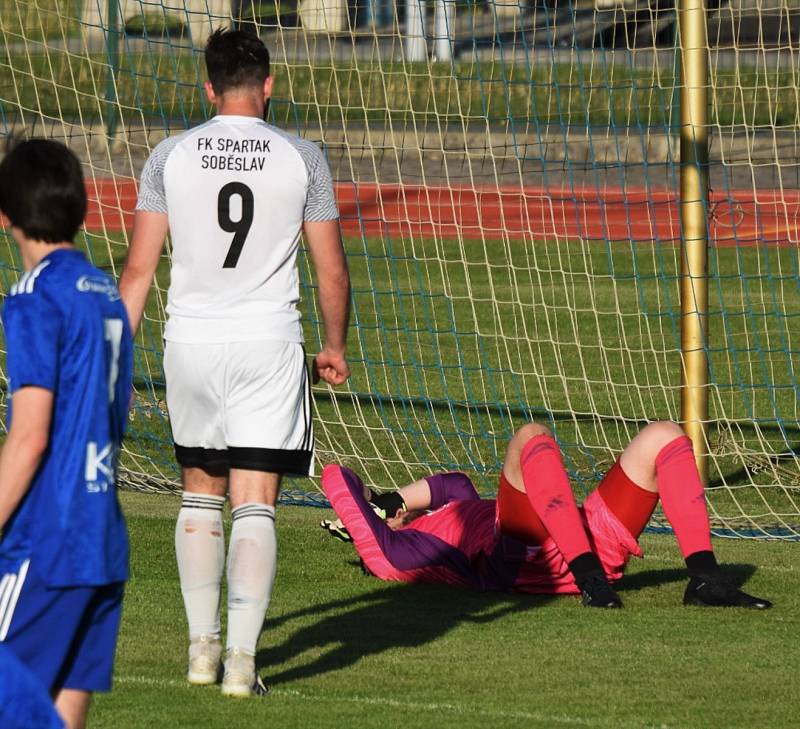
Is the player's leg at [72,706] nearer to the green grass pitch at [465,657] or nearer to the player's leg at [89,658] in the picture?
the player's leg at [89,658]

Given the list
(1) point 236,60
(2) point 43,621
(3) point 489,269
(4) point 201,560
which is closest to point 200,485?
(4) point 201,560

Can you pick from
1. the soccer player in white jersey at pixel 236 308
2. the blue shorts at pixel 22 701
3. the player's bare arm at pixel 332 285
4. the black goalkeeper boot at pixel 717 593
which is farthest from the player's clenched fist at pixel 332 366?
the blue shorts at pixel 22 701

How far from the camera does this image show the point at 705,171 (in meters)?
7.96

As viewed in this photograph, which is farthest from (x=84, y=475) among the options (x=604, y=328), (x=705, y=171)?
(x=604, y=328)

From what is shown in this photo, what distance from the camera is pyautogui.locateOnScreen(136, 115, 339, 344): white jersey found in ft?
15.2

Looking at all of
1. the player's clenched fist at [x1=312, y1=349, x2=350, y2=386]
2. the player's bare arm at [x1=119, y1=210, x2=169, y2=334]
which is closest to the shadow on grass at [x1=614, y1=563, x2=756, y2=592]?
the player's clenched fist at [x1=312, y1=349, x2=350, y2=386]

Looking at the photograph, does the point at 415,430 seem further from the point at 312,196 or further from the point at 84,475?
the point at 84,475

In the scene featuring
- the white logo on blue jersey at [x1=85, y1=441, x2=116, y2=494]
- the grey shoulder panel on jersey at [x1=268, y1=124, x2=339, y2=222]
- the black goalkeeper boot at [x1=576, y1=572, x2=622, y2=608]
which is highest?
the grey shoulder panel on jersey at [x1=268, y1=124, x2=339, y2=222]

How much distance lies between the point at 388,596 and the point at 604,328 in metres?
7.59

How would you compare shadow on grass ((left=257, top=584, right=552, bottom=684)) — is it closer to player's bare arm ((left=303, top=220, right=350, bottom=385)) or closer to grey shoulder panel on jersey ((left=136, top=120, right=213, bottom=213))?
player's bare arm ((left=303, top=220, right=350, bottom=385))

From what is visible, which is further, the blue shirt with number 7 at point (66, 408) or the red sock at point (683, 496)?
the red sock at point (683, 496)

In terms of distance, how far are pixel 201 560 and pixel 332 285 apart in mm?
871

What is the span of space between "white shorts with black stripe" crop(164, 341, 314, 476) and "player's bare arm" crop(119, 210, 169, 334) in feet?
0.60

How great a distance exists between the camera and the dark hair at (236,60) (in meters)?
4.72
